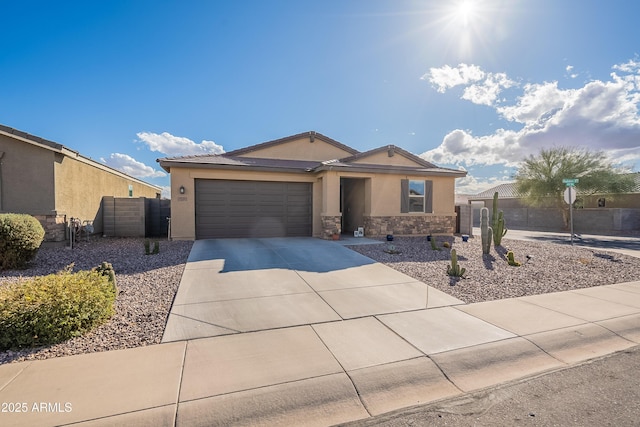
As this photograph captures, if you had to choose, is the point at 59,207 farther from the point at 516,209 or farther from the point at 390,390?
the point at 516,209

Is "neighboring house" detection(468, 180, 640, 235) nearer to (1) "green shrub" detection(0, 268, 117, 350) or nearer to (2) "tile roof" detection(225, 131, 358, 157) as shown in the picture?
(2) "tile roof" detection(225, 131, 358, 157)

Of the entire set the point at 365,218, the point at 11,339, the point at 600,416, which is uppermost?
the point at 365,218

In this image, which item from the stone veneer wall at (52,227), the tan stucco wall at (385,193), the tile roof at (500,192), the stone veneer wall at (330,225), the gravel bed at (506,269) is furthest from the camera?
the tile roof at (500,192)

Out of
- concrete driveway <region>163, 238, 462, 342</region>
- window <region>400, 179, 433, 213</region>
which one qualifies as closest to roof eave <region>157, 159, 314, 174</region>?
concrete driveway <region>163, 238, 462, 342</region>

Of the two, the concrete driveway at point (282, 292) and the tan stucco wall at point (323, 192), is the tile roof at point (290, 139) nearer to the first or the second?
the tan stucco wall at point (323, 192)

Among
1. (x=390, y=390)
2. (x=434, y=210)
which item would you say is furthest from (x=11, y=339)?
(x=434, y=210)

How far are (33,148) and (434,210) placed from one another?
15.5 meters

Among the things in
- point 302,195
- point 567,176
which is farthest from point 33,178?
point 567,176

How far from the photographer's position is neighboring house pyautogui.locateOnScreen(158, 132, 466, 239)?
11812mm

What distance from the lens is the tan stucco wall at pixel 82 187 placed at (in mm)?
10161

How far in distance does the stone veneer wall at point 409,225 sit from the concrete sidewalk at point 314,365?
780 cm

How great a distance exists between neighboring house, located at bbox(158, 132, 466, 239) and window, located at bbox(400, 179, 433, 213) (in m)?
0.05

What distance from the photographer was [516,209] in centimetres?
2667

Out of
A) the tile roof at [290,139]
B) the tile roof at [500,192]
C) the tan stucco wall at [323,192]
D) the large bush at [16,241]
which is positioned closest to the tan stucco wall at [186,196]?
the tan stucco wall at [323,192]
